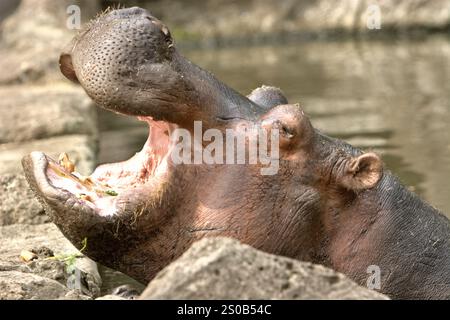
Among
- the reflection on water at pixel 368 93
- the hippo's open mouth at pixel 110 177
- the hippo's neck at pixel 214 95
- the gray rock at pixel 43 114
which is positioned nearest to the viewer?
the hippo's open mouth at pixel 110 177

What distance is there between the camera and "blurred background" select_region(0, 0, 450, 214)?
8.70m

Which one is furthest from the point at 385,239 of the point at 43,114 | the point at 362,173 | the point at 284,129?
the point at 43,114

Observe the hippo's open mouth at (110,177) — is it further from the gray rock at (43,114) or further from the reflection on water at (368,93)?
the gray rock at (43,114)

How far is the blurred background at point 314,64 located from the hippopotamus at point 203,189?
69.7 inches

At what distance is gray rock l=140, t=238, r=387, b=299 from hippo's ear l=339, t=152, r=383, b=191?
1167 millimetres

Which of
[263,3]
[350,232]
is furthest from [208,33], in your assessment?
[350,232]

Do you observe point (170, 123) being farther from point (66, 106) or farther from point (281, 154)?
point (66, 106)

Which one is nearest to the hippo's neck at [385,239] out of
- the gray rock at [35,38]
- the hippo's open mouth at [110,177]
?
the hippo's open mouth at [110,177]

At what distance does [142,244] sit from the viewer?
429 centimetres

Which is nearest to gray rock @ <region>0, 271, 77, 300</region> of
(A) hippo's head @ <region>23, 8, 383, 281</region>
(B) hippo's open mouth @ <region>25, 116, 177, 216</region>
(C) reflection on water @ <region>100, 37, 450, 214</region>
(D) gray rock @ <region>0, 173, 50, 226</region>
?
(A) hippo's head @ <region>23, 8, 383, 281</region>

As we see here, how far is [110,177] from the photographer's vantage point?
4.46 metres

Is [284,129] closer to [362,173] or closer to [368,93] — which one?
[362,173]

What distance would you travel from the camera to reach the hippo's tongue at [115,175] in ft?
13.7

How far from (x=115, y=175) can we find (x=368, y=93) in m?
8.01
